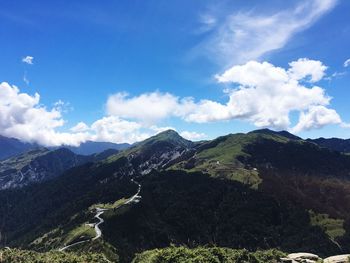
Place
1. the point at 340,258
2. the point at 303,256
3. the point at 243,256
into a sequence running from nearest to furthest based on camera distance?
the point at 340,258 < the point at 303,256 < the point at 243,256

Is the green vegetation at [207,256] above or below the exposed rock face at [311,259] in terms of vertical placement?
below

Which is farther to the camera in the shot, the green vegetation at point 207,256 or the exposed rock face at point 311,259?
the green vegetation at point 207,256

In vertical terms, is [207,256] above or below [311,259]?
below

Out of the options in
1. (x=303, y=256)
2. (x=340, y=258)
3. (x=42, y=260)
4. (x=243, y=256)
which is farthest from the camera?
(x=42, y=260)

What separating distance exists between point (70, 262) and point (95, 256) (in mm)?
13634

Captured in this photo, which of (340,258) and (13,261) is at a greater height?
(340,258)

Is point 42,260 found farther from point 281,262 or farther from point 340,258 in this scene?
point 340,258

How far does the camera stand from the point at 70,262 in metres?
141

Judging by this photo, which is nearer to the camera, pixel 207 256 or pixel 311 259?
pixel 311 259

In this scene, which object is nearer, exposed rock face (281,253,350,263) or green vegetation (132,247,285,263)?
exposed rock face (281,253,350,263)

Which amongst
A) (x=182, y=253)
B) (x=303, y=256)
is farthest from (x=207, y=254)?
(x=303, y=256)

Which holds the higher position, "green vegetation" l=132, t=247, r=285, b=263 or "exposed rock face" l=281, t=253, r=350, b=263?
"exposed rock face" l=281, t=253, r=350, b=263

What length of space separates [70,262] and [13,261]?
82.2ft

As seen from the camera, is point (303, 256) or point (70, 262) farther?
point (70, 262)
